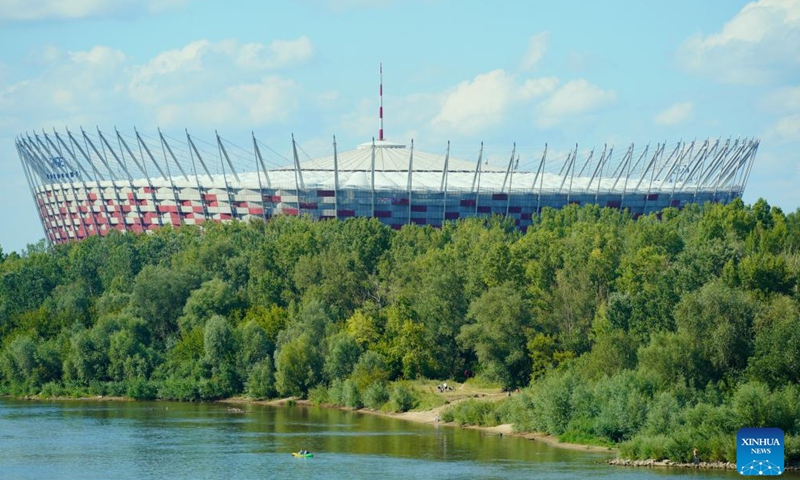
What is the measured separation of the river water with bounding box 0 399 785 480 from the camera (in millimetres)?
53812

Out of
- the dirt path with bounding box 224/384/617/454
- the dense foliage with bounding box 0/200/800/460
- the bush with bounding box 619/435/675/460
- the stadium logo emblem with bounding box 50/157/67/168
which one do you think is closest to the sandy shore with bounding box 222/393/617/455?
the dirt path with bounding box 224/384/617/454

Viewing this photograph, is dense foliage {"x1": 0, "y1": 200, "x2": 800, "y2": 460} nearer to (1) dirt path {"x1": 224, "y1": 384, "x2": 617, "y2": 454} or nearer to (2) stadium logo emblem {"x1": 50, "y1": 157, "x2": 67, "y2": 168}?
(1) dirt path {"x1": 224, "y1": 384, "x2": 617, "y2": 454}

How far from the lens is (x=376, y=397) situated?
74.9 m

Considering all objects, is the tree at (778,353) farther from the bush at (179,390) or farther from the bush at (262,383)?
the bush at (179,390)

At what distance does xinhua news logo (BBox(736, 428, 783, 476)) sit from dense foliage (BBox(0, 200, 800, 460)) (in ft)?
1.55

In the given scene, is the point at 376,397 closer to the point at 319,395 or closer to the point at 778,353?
the point at 319,395

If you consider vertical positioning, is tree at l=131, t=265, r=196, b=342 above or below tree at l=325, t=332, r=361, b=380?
above

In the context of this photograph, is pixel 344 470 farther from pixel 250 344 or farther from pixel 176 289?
pixel 176 289

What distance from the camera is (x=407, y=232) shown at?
345 feet

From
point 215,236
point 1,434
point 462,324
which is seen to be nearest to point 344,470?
point 1,434

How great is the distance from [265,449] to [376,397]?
15.4 meters

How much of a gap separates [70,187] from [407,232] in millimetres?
60391

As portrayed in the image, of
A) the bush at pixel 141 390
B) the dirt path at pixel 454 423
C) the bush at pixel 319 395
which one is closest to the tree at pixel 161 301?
the bush at pixel 141 390

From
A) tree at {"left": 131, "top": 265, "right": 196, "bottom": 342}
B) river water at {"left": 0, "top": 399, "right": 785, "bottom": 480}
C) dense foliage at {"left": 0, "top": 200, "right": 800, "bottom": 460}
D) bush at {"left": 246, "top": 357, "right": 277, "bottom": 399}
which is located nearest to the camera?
river water at {"left": 0, "top": 399, "right": 785, "bottom": 480}
